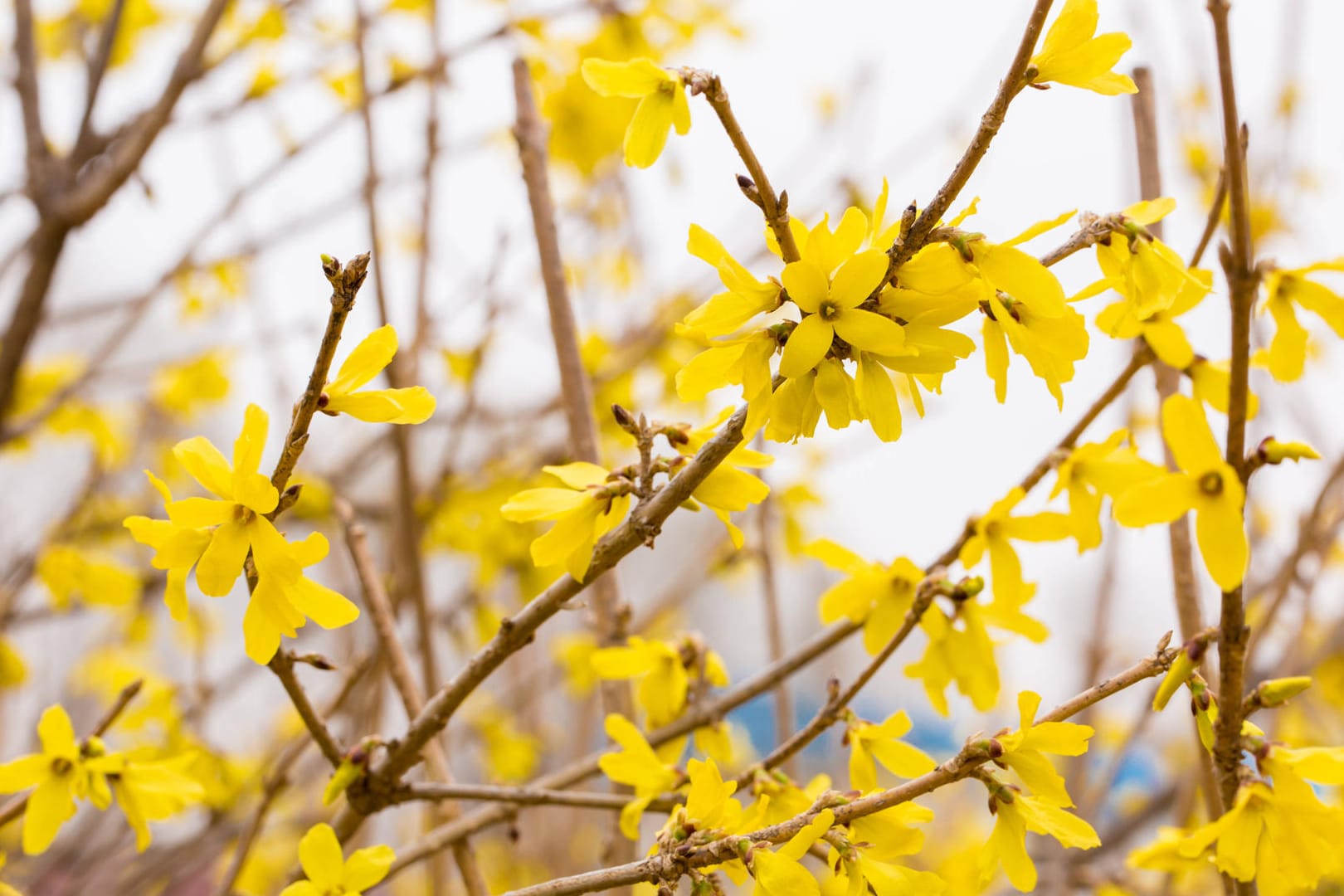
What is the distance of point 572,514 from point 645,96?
7.6 inches

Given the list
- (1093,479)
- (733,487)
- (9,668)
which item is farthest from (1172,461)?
(9,668)

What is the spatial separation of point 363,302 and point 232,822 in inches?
28.7

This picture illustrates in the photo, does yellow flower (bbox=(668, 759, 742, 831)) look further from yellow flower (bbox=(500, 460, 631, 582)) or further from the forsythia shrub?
yellow flower (bbox=(500, 460, 631, 582))

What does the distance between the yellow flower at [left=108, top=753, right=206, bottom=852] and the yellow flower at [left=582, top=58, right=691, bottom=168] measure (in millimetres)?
435

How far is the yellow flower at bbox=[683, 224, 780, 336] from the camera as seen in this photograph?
41cm

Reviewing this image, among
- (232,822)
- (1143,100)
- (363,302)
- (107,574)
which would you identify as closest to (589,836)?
(232,822)

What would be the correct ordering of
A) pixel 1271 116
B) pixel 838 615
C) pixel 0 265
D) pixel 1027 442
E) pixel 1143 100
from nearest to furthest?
1. pixel 838 615
2. pixel 1143 100
3. pixel 0 265
4. pixel 1271 116
5. pixel 1027 442

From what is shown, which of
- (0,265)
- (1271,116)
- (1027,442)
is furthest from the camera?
(1027,442)

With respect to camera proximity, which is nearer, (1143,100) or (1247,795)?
(1247,795)

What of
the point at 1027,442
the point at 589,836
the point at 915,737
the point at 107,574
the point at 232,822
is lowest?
the point at 915,737

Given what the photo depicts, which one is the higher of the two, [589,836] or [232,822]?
[232,822]

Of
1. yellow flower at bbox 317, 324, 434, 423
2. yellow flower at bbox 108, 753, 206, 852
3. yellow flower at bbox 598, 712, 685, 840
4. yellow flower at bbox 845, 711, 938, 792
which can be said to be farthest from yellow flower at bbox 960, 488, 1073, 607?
yellow flower at bbox 108, 753, 206, 852

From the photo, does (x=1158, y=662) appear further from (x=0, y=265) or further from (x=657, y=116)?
(x=0, y=265)

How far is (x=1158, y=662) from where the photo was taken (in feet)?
1.44
